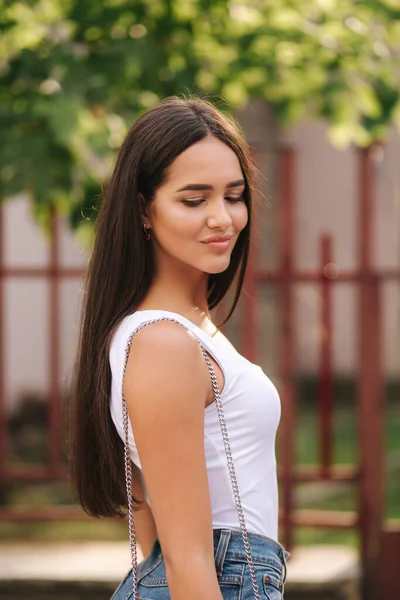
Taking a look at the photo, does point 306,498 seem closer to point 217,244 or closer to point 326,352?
point 326,352

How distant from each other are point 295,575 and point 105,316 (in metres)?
2.51

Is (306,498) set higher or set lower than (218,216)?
lower

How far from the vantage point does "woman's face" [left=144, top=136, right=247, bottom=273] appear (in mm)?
1969

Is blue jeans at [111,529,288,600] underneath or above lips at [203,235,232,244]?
underneath

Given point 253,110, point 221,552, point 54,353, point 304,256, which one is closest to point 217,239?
point 221,552

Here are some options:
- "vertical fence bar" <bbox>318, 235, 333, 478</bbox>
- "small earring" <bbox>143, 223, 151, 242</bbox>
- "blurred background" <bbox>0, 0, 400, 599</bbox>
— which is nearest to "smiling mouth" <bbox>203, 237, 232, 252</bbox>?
"small earring" <bbox>143, 223, 151, 242</bbox>

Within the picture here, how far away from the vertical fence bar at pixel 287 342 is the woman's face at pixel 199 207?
101 inches

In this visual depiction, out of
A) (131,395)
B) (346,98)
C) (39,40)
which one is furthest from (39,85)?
(131,395)

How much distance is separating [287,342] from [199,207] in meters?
2.73

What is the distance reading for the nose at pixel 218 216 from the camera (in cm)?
197

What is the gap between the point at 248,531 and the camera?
198cm

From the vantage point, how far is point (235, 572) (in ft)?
6.40

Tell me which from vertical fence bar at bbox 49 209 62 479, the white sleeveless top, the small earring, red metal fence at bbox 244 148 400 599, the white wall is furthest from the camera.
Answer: the white wall

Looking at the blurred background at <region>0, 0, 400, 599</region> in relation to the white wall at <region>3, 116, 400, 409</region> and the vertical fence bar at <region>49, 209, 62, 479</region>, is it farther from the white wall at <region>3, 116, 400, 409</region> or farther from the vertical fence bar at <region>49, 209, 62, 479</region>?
the white wall at <region>3, 116, 400, 409</region>
